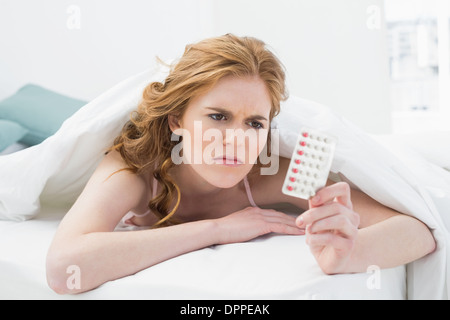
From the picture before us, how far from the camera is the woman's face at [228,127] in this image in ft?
3.53

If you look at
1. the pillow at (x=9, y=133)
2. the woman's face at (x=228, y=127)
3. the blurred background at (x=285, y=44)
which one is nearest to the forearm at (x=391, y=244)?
the woman's face at (x=228, y=127)

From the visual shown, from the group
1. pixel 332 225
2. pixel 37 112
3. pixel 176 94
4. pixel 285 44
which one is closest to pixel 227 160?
pixel 176 94

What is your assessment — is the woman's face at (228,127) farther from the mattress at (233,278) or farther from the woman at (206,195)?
the mattress at (233,278)

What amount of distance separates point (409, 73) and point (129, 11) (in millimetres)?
2498

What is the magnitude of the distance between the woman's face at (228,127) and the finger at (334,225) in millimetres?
294

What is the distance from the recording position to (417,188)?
1179 millimetres

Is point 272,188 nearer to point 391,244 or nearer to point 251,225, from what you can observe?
point 251,225

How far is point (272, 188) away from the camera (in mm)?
1309

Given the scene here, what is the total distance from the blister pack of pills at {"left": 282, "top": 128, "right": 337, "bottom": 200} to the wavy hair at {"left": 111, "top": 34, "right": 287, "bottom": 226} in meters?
Answer: 0.33

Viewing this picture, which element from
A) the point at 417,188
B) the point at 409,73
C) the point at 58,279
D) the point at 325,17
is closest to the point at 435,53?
the point at 409,73

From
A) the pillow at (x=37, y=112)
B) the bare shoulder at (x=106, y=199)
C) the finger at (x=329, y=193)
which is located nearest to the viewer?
the finger at (x=329, y=193)

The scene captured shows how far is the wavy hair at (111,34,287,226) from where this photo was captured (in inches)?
44.7

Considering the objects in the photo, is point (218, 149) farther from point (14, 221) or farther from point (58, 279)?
point (14, 221)

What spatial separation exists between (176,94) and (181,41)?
218 cm
